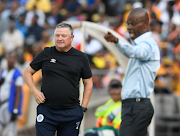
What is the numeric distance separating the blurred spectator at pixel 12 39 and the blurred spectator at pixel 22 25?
0.30 m

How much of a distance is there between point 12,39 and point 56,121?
8237mm

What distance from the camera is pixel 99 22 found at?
13570 mm

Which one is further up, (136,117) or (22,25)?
(22,25)

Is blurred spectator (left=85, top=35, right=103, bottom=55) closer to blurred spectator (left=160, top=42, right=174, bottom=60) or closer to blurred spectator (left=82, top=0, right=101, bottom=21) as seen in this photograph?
blurred spectator (left=82, top=0, right=101, bottom=21)

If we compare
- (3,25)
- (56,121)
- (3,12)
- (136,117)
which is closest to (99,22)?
(3,25)

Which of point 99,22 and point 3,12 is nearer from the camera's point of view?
point 99,22

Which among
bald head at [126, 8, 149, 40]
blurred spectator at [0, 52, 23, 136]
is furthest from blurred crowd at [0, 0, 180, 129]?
bald head at [126, 8, 149, 40]

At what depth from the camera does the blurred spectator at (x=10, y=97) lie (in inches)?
298

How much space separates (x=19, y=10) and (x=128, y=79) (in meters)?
10.0

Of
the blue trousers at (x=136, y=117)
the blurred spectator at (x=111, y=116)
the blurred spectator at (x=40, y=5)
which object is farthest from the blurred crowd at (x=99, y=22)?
the blue trousers at (x=136, y=117)

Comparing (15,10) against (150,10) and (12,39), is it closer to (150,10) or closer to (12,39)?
(12,39)

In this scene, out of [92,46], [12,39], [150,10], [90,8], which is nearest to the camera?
[12,39]

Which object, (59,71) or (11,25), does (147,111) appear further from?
(11,25)

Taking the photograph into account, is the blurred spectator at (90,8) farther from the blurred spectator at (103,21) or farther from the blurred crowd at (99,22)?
the blurred spectator at (103,21)
